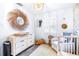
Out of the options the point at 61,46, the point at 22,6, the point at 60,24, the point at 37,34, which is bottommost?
the point at 61,46

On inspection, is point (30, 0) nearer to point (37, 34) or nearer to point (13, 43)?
point (37, 34)

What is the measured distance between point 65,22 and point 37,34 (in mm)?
398

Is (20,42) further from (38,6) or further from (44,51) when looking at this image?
(38,6)

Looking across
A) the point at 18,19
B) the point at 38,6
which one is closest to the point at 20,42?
the point at 18,19

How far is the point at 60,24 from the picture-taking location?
1594mm

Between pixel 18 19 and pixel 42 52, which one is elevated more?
pixel 18 19

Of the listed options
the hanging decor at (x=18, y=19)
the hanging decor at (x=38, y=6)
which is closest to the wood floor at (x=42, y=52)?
the hanging decor at (x=18, y=19)

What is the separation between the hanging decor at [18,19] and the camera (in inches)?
61.8

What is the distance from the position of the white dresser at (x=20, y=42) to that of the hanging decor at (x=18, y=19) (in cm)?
13

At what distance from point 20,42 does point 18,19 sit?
11.9 inches

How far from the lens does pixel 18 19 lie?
1.61 metres

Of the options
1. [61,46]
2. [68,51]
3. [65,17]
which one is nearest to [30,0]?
[65,17]

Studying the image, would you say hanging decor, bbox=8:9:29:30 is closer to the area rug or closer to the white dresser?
the white dresser

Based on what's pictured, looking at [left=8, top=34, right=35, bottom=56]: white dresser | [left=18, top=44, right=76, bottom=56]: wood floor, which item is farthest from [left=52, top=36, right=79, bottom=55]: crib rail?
[left=8, top=34, right=35, bottom=56]: white dresser
